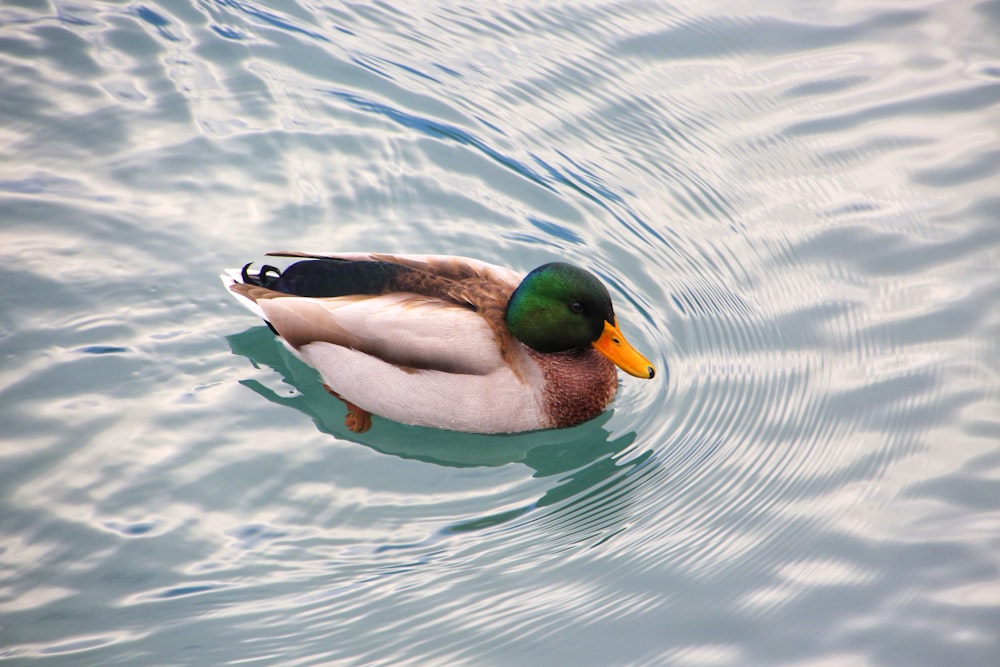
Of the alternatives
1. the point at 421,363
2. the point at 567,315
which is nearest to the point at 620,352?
the point at 567,315

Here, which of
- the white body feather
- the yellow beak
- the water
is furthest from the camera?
the yellow beak

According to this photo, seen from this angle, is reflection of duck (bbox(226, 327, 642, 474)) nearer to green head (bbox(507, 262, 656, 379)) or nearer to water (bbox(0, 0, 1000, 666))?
water (bbox(0, 0, 1000, 666))

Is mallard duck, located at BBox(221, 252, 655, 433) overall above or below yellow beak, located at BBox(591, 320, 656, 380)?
below

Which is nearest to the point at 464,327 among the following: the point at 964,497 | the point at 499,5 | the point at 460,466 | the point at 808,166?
the point at 460,466

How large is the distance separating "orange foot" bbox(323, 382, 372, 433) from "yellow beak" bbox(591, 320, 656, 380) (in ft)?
4.80

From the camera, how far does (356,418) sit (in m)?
6.45

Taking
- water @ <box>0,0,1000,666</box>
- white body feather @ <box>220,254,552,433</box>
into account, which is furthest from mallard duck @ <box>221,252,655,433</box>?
water @ <box>0,0,1000,666</box>

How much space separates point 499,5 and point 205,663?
6.49 metres

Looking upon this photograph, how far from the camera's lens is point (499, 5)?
9398 mm

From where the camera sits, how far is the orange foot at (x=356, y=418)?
21.0 ft

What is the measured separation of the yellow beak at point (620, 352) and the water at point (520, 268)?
0.39 meters

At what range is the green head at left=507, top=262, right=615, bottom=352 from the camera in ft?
20.5

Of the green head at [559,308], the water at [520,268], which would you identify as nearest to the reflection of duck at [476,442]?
A: the water at [520,268]

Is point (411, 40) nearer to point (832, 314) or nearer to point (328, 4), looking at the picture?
point (328, 4)
